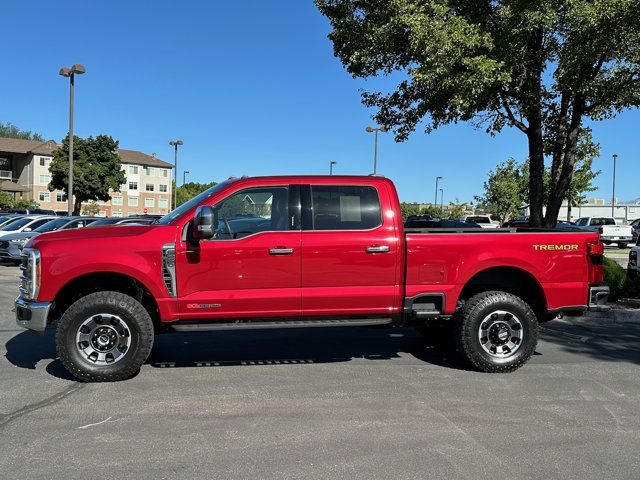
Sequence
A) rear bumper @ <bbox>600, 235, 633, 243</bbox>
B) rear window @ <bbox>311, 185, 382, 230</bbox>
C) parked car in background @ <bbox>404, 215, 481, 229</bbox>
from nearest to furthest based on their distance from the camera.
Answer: rear window @ <bbox>311, 185, 382, 230</bbox> < parked car in background @ <bbox>404, 215, 481, 229</bbox> < rear bumper @ <bbox>600, 235, 633, 243</bbox>

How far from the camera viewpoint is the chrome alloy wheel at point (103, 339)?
5176mm

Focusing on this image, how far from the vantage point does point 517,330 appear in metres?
5.73

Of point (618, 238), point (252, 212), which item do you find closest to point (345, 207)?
point (252, 212)

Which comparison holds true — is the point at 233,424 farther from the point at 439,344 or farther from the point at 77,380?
the point at 439,344

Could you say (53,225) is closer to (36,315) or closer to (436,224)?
(436,224)

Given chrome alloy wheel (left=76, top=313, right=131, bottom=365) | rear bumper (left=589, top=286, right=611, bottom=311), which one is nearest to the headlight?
chrome alloy wheel (left=76, top=313, right=131, bottom=365)

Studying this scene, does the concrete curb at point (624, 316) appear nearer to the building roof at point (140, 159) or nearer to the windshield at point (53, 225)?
the windshield at point (53, 225)

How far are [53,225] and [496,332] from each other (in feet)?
51.4

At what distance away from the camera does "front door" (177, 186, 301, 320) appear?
17.1 feet

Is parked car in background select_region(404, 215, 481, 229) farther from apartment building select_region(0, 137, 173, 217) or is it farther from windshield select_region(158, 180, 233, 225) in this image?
apartment building select_region(0, 137, 173, 217)

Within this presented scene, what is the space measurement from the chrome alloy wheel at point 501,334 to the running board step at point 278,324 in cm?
107

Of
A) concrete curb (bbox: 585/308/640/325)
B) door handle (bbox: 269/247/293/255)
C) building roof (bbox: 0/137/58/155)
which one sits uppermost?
building roof (bbox: 0/137/58/155)

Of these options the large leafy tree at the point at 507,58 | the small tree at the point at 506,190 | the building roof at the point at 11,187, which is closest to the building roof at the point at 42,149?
the building roof at the point at 11,187

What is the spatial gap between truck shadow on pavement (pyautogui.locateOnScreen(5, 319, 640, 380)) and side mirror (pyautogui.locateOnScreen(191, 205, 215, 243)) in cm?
165
